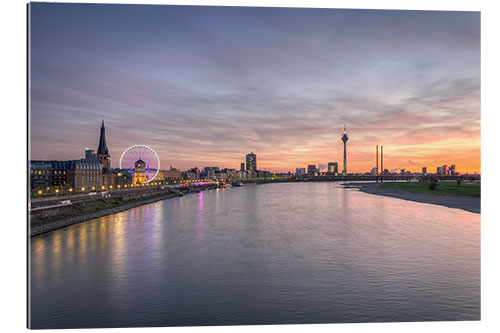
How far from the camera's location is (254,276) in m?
17.8

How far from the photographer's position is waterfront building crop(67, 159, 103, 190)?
4567 inches

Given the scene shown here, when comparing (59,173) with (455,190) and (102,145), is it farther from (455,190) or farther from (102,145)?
(455,190)

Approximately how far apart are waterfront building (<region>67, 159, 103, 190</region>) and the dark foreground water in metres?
92.9

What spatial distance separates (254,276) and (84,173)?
117m

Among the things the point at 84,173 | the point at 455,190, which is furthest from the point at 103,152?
the point at 455,190

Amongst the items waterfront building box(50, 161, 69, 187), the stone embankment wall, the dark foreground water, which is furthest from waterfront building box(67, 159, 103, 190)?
the dark foreground water

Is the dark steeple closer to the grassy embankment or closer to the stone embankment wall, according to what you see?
the stone embankment wall

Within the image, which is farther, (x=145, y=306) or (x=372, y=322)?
(x=145, y=306)

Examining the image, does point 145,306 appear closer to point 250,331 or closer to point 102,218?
point 250,331

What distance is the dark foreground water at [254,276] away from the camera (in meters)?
12.9
